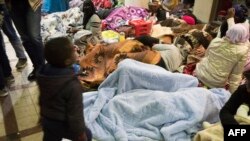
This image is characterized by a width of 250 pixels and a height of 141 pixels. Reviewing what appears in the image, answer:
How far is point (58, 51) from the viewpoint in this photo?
1178mm

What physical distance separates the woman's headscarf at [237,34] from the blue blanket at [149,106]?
0.41 m

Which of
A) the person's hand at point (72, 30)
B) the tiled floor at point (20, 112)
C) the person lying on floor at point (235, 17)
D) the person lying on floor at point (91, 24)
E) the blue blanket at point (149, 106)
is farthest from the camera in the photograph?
the person's hand at point (72, 30)

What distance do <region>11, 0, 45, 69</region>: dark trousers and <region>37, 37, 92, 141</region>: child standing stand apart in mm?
1050

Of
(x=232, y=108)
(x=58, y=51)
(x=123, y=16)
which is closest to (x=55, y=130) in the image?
(x=58, y=51)

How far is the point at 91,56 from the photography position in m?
2.49

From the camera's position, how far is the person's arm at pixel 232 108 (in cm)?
143

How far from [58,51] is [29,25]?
115 centimetres

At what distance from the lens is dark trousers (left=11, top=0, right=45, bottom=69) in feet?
7.01

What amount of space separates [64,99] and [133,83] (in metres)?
0.84

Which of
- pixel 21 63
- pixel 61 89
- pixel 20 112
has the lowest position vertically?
pixel 20 112

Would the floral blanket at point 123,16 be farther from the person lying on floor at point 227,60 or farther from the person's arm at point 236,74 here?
the person's arm at point 236,74

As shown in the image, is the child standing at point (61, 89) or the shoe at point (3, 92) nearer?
the child standing at point (61, 89)

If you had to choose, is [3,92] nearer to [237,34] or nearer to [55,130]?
[55,130]

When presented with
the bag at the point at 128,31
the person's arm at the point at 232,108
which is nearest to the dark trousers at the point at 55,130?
the person's arm at the point at 232,108
